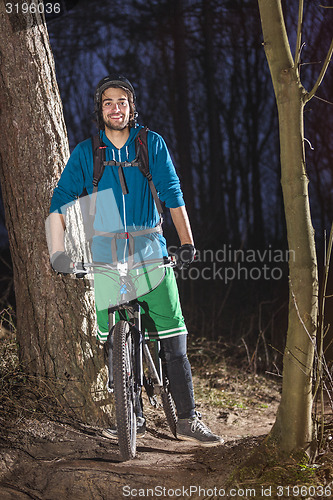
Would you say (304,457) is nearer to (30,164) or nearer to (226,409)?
(226,409)

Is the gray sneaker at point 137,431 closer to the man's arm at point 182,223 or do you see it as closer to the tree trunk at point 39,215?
the tree trunk at point 39,215

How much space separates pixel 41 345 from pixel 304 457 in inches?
77.0

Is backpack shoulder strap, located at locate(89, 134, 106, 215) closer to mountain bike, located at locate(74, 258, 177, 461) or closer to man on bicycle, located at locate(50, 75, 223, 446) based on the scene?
man on bicycle, located at locate(50, 75, 223, 446)

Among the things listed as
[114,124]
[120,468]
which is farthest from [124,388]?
[114,124]

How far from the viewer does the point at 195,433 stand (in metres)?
3.40

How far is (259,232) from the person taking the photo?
31.9ft

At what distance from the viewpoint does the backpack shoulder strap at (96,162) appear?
10.3 feet

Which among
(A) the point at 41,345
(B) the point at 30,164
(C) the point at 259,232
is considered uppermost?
(B) the point at 30,164

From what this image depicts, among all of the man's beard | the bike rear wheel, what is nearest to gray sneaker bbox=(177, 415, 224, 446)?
the bike rear wheel

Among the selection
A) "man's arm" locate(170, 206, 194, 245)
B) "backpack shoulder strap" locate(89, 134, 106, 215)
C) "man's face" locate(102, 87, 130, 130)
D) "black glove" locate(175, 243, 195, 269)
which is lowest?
"black glove" locate(175, 243, 195, 269)

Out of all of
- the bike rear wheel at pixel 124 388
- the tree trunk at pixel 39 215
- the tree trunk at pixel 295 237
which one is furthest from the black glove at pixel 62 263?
the tree trunk at pixel 295 237

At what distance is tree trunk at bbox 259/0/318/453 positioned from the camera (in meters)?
2.54

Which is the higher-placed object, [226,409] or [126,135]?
[126,135]

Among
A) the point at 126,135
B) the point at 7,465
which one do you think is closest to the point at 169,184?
the point at 126,135
